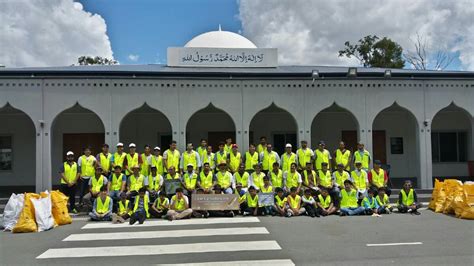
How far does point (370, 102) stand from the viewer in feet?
49.6

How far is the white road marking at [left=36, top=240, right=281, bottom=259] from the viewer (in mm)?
7614

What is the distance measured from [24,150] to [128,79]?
6.61 meters

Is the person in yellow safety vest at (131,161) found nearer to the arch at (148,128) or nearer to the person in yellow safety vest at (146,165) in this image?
the person in yellow safety vest at (146,165)

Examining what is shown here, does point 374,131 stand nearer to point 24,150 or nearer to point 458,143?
point 458,143

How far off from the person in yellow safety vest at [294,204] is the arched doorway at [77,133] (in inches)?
380

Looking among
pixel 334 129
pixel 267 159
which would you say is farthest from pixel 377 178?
pixel 334 129

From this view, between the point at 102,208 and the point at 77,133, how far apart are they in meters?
7.47

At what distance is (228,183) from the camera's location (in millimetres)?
12180

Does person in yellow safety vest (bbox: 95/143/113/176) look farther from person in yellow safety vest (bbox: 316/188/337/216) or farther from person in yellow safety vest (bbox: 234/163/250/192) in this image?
person in yellow safety vest (bbox: 316/188/337/216)

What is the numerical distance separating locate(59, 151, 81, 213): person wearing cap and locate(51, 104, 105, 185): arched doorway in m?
5.44

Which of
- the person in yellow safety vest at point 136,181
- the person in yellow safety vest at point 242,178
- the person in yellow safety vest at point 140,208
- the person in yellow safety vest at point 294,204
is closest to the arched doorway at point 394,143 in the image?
the person in yellow safety vest at point 294,204

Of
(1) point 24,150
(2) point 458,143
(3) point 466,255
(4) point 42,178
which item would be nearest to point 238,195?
(3) point 466,255

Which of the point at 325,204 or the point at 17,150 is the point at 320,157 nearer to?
the point at 325,204

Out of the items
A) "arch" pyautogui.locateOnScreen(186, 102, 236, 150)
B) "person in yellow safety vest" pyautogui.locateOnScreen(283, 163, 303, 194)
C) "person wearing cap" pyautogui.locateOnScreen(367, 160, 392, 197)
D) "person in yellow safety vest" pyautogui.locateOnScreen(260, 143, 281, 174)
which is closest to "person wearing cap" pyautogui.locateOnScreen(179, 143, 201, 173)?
"person in yellow safety vest" pyautogui.locateOnScreen(260, 143, 281, 174)
